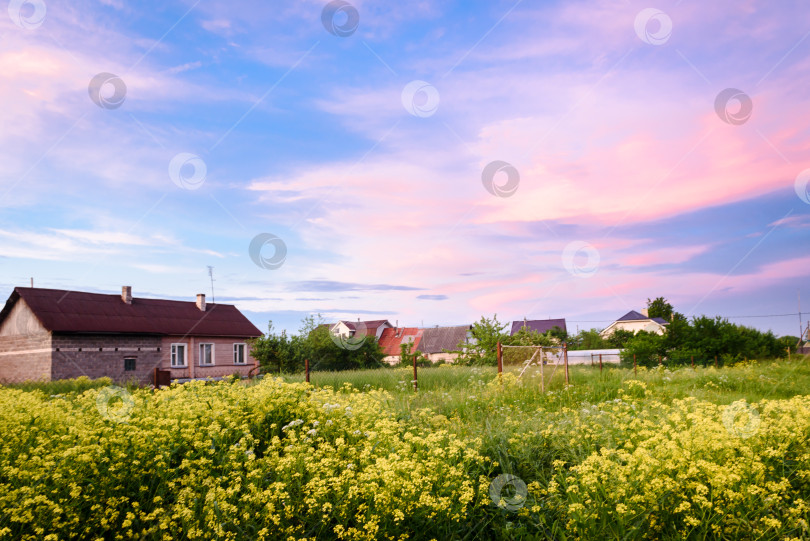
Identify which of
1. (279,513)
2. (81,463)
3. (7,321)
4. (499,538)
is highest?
(7,321)

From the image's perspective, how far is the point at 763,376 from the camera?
1822 centimetres

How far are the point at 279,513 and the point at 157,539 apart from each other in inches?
42.8

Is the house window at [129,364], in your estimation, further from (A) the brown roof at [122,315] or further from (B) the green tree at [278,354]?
(B) the green tree at [278,354]

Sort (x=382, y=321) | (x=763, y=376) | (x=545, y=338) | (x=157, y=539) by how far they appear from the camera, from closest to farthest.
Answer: (x=157, y=539)
(x=763, y=376)
(x=545, y=338)
(x=382, y=321)

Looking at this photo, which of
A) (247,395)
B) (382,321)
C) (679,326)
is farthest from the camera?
(382,321)

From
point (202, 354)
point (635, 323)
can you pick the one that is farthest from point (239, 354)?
point (635, 323)

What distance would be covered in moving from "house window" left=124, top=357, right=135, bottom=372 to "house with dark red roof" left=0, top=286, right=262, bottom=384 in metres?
0.05

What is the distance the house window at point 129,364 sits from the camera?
2804 centimetres

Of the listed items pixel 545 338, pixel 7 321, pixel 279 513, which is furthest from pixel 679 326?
pixel 7 321

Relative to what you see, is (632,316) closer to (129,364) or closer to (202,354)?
(202,354)

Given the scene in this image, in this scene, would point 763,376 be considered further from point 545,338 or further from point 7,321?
point 7,321

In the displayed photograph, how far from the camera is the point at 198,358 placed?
31828mm
